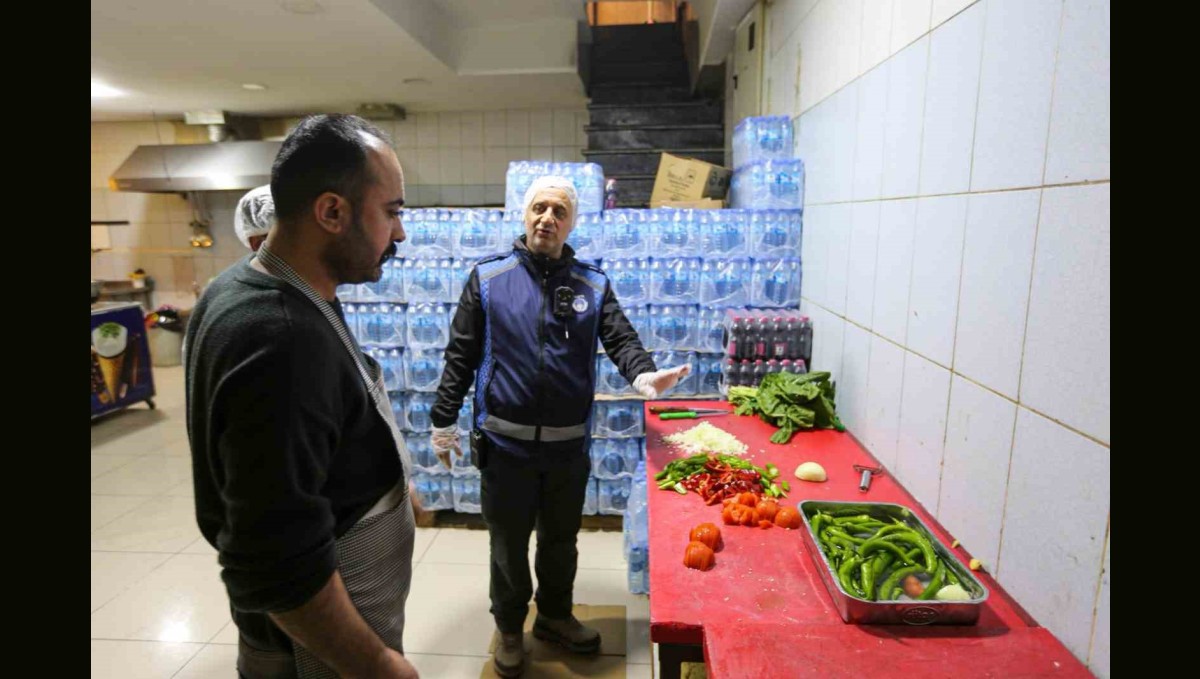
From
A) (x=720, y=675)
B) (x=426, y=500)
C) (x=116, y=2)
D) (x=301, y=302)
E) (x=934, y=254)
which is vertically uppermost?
(x=116, y=2)

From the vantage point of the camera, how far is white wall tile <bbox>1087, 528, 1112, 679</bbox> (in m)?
1.02

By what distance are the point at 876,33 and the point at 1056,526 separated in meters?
1.61

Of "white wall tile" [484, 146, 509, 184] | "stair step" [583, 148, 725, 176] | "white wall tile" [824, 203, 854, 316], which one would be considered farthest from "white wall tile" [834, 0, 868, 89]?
"white wall tile" [484, 146, 509, 184]

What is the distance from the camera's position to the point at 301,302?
3.13ft

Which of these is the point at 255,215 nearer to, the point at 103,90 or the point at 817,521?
the point at 817,521

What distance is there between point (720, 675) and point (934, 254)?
3.89 feet

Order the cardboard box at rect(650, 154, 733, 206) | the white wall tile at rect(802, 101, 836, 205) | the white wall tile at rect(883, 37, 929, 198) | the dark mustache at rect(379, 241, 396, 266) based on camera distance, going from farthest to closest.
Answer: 1. the cardboard box at rect(650, 154, 733, 206)
2. the white wall tile at rect(802, 101, 836, 205)
3. the white wall tile at rect(883, 37, 929, 198)
4. the dark mustache at rect(379, 241, 396, 266)

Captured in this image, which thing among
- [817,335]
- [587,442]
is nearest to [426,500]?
[587,442]

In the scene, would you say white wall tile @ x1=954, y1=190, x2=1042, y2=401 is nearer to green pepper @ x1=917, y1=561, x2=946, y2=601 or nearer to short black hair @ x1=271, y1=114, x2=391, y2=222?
green pepper @ x1=917, y1=561, x2=946, y2=601

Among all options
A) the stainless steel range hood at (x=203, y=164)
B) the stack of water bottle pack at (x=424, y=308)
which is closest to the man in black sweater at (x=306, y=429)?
the stack of water bottle pack at (x=424, y=308)

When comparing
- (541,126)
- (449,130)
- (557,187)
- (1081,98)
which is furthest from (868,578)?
(449,130)

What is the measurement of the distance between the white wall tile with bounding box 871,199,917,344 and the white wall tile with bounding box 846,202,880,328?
0.05 metres

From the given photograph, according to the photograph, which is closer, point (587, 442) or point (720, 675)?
point (720, 675)

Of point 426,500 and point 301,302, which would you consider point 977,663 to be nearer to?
point 301,302
